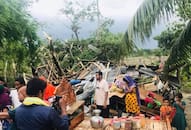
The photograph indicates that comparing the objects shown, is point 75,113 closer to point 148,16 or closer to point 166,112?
point 166,112

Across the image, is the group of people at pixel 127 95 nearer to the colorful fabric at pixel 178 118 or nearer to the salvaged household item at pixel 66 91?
the colorful fabric at pixel 178 118

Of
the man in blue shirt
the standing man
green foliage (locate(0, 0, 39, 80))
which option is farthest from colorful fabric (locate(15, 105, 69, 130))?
green foliage (locate(0, 0, 39, 80))

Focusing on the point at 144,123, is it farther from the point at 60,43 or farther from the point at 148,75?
the point at 60,43

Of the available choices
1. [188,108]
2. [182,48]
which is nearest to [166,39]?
[188,108]

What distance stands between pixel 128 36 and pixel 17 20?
5616 mm

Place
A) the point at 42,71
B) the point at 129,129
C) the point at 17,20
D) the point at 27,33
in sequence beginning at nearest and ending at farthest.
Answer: the point at 129,129
the point at 17,20
the point at 27,33
the point at 42,71

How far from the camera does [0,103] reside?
5867mm

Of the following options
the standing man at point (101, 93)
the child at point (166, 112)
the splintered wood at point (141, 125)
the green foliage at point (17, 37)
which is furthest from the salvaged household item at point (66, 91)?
the green foliage at point (17, 37)

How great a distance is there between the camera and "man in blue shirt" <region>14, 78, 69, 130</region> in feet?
11.0

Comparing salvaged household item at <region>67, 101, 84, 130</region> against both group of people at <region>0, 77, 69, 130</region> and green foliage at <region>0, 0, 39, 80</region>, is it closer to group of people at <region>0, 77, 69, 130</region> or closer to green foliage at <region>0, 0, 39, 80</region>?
group of people at <region>0, 77, 69, 130</region>

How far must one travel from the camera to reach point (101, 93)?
8.21 metres

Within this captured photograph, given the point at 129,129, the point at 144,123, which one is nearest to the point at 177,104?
the point at 144,123

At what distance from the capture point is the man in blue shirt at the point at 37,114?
334cm

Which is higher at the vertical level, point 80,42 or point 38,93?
point 80,42
